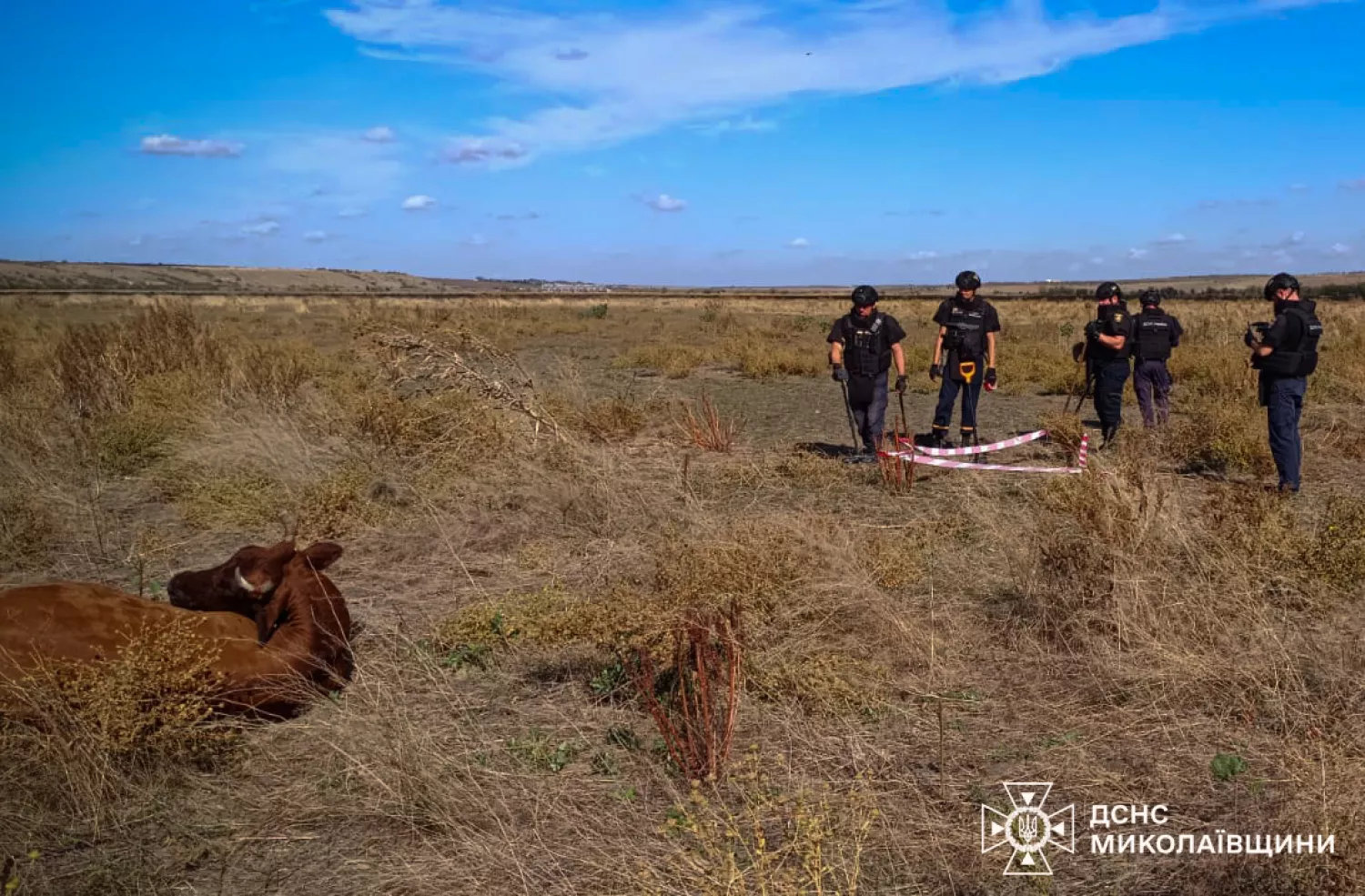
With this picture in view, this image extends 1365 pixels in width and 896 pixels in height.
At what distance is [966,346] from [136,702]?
7.33 m

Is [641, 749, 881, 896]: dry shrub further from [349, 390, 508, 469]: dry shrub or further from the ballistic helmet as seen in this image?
the ballistic helmet

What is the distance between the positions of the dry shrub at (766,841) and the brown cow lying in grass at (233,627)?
70.4 inches

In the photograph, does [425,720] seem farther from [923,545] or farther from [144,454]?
[144,454]

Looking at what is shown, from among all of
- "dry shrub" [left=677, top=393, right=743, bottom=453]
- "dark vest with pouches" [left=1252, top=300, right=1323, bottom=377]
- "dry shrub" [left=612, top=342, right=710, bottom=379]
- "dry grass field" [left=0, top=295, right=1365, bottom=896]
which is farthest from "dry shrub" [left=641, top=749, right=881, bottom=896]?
"dry shrub" [left=612, top=342, right=710, bottom=379]

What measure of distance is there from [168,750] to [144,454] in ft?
21.5

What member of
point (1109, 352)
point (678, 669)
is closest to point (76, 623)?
point (678, 669)

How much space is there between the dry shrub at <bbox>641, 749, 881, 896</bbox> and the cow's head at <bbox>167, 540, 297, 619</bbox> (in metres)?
2.09

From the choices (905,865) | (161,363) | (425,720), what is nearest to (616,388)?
(161,363)

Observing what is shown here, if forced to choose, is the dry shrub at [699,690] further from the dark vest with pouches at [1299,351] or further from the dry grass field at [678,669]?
the dark vest with pouches at [1299,351]

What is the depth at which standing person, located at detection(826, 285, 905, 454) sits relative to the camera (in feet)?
27.3

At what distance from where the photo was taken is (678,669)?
3.58 meters

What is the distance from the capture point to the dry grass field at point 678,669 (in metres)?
2.92

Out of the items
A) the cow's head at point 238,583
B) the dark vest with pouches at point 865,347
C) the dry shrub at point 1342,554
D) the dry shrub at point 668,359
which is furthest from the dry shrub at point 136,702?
the dry shrub at point 668,359

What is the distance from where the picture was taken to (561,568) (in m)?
5.79
